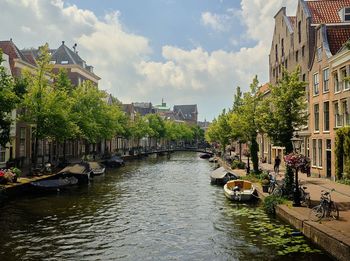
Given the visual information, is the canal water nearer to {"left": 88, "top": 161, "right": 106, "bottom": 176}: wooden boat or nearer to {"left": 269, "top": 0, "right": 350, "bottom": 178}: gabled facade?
{"left": 269, "top": 0, "right": 350, "bottom": 178}: gabled facade

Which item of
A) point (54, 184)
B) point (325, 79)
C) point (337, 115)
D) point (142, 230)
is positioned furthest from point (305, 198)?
point (54, 184)

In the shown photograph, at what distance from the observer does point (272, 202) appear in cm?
2314

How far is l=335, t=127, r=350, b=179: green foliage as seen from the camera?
29797 mm

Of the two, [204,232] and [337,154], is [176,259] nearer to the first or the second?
[204,232]

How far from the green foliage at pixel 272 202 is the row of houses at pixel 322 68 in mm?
11910

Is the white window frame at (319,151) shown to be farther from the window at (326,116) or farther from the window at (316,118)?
the window at (326,116)

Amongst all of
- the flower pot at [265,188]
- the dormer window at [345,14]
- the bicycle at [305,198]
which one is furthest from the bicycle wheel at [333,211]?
the dormer window at [345,14]

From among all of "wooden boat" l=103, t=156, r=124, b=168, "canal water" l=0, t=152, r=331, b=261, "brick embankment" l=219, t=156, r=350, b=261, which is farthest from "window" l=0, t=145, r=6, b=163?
"brick embankment" l=219, t=156, r=350, b=261

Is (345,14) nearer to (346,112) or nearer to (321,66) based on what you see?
(321,66)

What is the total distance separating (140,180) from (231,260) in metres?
29.2

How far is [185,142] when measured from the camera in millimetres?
170875

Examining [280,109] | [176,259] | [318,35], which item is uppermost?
[318,35]

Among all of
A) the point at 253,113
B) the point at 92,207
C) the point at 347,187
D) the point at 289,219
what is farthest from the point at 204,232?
the point at 253,113

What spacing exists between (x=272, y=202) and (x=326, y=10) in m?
27.7
